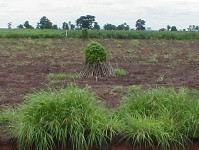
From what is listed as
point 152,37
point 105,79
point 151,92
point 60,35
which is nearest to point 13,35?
point 60,35

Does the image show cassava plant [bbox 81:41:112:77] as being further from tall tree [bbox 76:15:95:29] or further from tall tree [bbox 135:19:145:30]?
tall tree [bbox 135:19:145:30]

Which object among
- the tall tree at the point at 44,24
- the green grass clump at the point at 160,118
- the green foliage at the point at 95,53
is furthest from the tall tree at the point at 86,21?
the green grass clump at the point at 160,118

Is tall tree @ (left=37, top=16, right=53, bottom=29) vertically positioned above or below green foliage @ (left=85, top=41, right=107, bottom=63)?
below

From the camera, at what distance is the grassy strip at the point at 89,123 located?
4.22m

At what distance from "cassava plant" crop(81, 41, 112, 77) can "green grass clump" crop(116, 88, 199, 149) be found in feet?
16.7

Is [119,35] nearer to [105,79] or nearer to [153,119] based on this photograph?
[105,79]

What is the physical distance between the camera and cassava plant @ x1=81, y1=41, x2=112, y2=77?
33.3 feet

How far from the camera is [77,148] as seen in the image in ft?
13.8

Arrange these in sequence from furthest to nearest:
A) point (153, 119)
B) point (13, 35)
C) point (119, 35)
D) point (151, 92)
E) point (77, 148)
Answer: point (119, 35) → point (13, 35) → point (151, 92) → point (153, 119) → point (77, 148)

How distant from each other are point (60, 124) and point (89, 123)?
30 centimetres

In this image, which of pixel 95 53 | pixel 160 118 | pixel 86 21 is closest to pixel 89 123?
pixel 160 118

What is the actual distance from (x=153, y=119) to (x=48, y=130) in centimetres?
115

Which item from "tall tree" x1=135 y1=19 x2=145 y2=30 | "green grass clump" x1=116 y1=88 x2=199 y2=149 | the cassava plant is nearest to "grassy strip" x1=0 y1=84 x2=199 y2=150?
"green grass clump" x1=116 y1=88 x2=199 y2=149

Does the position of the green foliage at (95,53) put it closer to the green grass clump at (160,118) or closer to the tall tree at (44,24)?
the green grass clump at (160,118)
